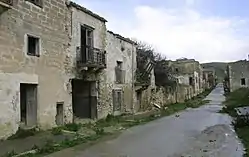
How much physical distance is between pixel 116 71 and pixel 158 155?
1665 cm

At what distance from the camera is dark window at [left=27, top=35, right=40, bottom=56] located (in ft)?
55.4

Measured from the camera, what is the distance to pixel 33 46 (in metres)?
17.3

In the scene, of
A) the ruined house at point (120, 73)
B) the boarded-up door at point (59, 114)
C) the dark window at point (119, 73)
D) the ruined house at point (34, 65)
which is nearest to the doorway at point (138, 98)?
the ruined house at point (120, 73)

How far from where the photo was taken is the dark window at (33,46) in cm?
1688

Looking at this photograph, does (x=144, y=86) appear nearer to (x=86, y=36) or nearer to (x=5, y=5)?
(x=86, y=36)

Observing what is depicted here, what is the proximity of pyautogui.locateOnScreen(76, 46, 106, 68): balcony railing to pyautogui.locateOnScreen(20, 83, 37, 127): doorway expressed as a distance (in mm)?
4779

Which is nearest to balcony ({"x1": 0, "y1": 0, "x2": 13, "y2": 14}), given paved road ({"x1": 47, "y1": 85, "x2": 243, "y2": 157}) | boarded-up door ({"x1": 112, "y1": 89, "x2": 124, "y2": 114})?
paved road ({"x1": 47, "y1": 85, "x2": 243, "y2": 157})

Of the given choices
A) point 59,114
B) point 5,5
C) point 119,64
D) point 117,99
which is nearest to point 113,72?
point 119,64

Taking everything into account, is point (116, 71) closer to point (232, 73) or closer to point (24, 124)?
point (24, 124)

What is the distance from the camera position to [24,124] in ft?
55.4

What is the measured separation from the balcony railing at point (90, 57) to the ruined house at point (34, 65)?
1443 millimetres

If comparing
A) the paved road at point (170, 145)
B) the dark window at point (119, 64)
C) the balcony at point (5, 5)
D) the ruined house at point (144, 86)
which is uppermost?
the balcony at point (5, 5)

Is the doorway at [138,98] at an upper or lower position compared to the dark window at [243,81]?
lower

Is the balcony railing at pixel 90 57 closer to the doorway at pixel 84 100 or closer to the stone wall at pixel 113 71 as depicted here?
the doorway at pixel 84 100
